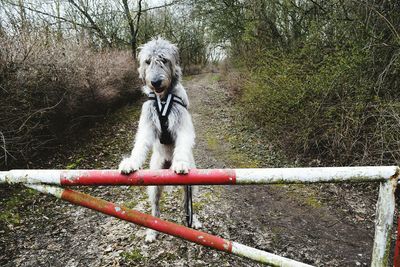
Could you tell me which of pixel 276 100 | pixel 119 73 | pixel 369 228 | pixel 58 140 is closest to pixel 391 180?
pixel 369 228

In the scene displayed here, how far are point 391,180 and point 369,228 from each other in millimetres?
3730

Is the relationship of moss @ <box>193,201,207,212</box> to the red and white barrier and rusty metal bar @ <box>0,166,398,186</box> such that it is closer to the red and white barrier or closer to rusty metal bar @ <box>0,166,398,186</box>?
the red and white barrier

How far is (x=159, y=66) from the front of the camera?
9.88ft

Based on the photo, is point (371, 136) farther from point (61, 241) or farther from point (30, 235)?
point (30, 235)

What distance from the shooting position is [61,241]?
4285 millimetres

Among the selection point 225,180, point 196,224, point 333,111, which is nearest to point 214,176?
point 225,180

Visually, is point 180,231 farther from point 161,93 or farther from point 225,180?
point 161,93

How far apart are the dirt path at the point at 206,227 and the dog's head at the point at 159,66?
88.8 inches

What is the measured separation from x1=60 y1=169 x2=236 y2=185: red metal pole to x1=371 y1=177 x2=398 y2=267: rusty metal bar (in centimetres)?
78

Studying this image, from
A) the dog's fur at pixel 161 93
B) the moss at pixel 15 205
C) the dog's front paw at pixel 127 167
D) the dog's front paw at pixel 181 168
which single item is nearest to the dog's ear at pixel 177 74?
the dog's fur at pixel 161 93

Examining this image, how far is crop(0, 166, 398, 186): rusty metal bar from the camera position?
→ 4.95 ft

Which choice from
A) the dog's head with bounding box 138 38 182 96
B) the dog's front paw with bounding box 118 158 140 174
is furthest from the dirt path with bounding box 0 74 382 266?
the dog's head with bounding box 138 38 182 96

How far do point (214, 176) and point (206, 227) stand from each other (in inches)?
120

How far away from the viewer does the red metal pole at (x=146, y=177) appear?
5.21ft
